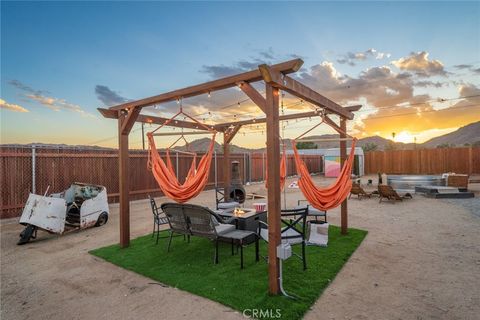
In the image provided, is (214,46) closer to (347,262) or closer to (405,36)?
(405,36)

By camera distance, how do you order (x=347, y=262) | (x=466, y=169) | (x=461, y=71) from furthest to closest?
1. (x=466, y=169)
2. (x=461, y=71)
3. (x=347, y=262)

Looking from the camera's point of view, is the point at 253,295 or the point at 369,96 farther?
the point at 369,96

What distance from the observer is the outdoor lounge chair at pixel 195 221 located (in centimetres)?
334

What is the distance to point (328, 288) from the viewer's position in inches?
105

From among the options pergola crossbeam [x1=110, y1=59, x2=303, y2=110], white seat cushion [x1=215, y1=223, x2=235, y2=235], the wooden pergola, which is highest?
pergola crossbeam [x1=110, y1=59, x2=303, y2=110]

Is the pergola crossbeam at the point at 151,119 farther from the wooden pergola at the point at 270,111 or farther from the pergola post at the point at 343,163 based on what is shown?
the pergola post at the point at 343,163

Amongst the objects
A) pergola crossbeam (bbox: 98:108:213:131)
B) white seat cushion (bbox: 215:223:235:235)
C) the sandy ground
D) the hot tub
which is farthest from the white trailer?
the hot tub

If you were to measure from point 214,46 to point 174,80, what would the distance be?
2.56 metres

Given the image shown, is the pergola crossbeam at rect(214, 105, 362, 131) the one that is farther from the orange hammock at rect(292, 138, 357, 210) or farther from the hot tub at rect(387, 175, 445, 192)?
the hot tub at rect(387, 175, 445, 192)

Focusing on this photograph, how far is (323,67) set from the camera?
35.8ft

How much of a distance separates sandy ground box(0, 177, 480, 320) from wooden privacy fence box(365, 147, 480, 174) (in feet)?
53.8

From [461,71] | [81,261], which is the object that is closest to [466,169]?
[461,71]

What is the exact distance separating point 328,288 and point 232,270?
116cm

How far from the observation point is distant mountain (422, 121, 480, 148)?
75.1 meters
